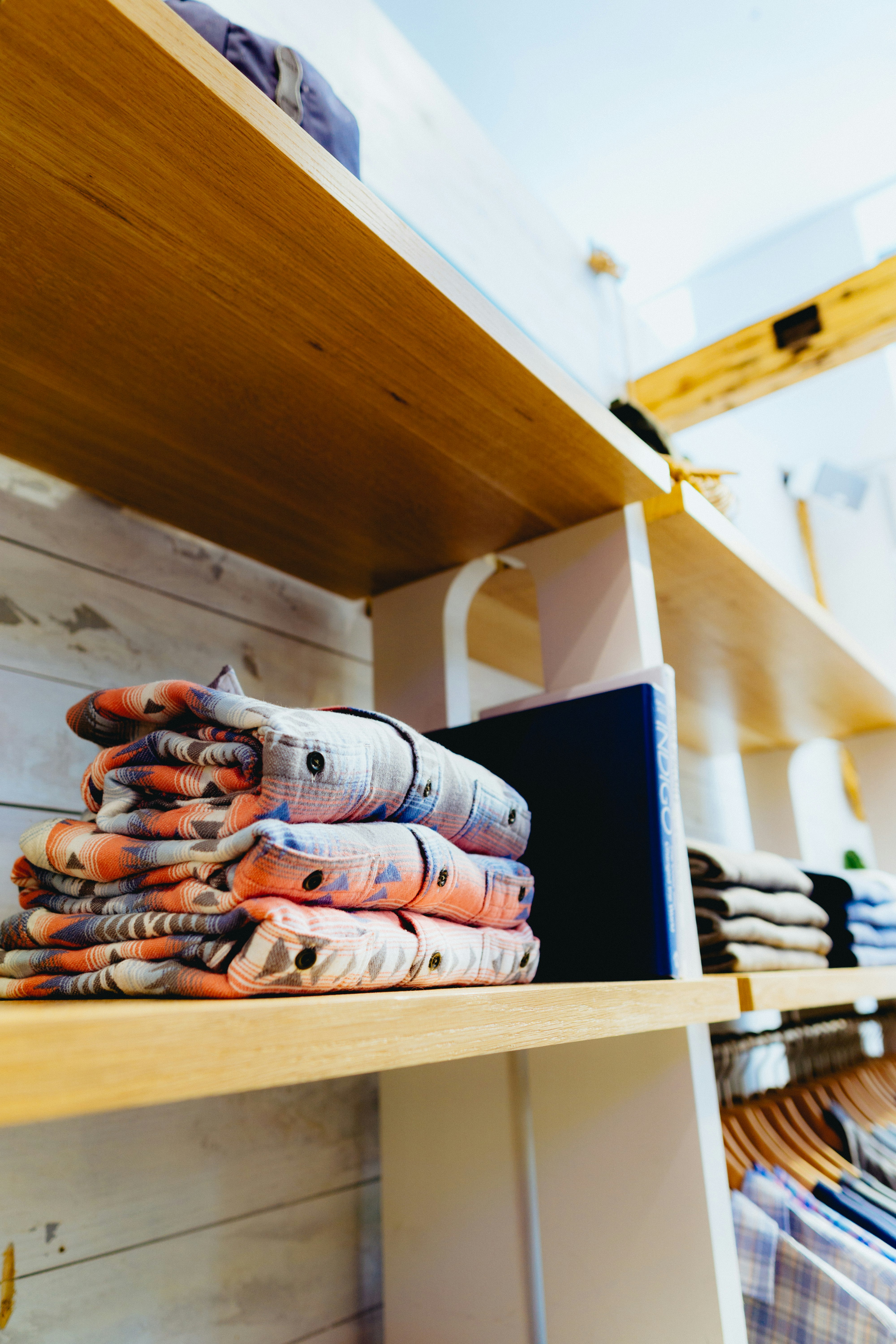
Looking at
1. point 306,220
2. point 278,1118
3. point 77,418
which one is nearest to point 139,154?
point 306,220

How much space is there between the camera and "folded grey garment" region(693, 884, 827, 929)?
882 mm

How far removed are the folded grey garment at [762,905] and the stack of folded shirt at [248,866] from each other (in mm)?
370

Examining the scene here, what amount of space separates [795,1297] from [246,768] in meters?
0.77


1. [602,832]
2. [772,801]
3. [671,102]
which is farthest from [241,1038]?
[671,102]

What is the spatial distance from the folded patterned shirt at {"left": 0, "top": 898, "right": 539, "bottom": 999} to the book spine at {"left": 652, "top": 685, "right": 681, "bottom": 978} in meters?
0.16

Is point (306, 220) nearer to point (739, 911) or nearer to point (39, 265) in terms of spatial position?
point (39, 265)

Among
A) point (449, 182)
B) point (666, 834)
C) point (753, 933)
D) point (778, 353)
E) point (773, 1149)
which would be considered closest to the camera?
point (666, 834)

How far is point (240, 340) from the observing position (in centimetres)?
58

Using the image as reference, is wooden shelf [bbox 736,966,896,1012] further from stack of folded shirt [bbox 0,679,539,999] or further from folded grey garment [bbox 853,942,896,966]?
stack of folded shirt [bbox 0,679,539,999]

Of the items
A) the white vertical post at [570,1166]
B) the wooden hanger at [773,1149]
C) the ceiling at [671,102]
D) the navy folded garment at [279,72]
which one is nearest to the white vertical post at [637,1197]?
the white vertical post at [570,1166]

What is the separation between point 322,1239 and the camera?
82 cm

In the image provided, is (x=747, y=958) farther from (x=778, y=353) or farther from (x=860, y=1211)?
(x=778, y=353)

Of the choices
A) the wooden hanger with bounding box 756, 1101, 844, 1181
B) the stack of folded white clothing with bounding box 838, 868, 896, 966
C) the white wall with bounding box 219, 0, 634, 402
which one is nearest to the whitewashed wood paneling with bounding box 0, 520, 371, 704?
the white wall with bounding box 219, 0, 634, 402

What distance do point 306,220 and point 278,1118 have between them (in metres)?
0.76
